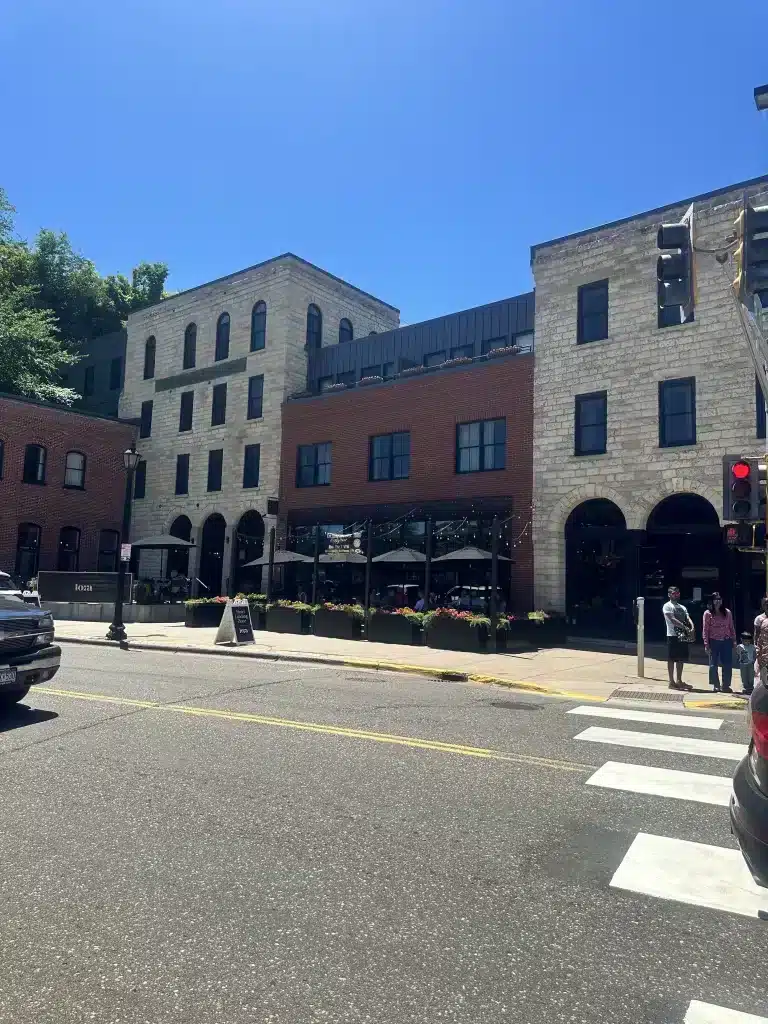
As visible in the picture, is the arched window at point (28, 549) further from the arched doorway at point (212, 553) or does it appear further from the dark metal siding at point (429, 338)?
the dark metal siding at point (429, 338)

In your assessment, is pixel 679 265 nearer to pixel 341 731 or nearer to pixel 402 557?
pixel 341 731

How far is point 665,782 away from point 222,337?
32.0 meters

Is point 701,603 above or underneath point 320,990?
above

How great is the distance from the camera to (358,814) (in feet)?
16.9

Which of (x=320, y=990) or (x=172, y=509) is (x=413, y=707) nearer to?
(x=320, y=990)

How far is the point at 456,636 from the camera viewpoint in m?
17.9

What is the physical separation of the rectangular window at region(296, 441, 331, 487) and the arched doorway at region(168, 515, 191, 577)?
7938 millimetres

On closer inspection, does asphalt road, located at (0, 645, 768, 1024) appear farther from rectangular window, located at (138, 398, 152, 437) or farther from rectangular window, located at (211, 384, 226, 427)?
rectangular window, located at (138, 398, 152, 437)

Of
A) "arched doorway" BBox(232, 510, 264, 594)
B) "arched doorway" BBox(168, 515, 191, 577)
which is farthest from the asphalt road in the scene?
"arched doorway" BBox(168, 515, 191, 577)

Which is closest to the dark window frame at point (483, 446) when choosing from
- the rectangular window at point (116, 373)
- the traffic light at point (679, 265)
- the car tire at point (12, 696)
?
the traffic light at point (679, 265)

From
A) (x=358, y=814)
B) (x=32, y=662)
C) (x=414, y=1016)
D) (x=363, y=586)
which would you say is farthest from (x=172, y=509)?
(x=414, y=1016)

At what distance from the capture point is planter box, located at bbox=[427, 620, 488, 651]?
17.6 m

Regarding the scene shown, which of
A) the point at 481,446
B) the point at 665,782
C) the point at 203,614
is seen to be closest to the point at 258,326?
the point at 481,446

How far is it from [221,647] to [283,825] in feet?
41.9
